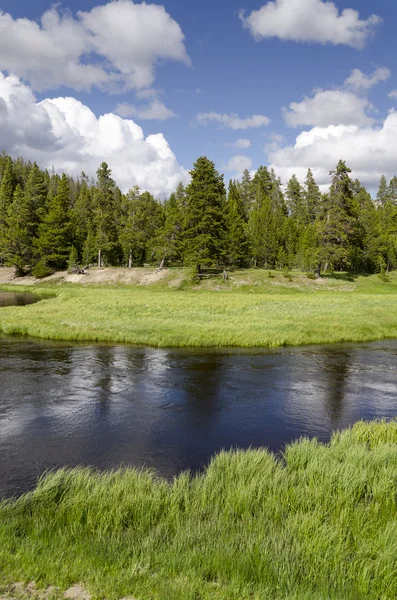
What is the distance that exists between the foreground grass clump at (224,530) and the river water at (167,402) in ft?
5.52

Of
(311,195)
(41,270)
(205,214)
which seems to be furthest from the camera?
(311,195)

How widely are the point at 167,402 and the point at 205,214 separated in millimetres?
44929

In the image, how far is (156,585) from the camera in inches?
203

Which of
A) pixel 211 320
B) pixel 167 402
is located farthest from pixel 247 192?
pixel 167 402

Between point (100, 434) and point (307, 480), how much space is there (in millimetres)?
6369

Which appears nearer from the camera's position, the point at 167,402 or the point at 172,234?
the point at 167,402

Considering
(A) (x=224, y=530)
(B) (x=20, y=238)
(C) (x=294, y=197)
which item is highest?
(C) (x=294, y=197)

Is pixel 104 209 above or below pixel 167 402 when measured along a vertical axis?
above

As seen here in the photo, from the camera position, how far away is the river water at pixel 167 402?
1092 centimetres

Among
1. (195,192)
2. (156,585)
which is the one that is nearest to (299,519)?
(156,585)

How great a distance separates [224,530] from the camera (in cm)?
681

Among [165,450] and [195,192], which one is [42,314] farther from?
[195,192]

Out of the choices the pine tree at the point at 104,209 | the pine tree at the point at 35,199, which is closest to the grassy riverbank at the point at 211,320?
the pine tree at the point at 104,209

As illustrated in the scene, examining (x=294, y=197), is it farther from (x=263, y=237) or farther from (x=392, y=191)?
(x=263, y=237)
